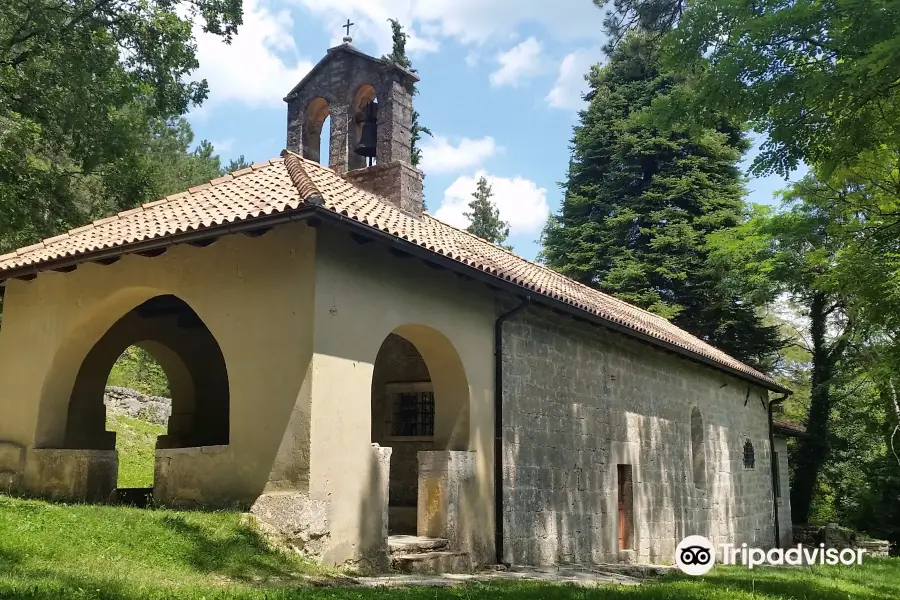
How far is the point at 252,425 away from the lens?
7.86 meters

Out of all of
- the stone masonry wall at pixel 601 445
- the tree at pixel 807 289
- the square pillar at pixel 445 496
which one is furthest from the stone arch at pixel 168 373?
the tree at pixel 807 289

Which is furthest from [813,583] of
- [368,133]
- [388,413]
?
[368,133]

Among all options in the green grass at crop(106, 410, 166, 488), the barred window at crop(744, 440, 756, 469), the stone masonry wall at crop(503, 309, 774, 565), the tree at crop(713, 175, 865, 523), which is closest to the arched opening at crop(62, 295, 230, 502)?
the green grass at crop(106, 410, 166, 488)

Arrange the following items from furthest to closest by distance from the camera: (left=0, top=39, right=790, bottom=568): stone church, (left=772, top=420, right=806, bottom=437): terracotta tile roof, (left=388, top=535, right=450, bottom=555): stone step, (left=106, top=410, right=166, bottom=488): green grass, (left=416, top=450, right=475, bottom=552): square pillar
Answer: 1. (left=772, top=420, right=806, bottom=437): terracotta tile roof
2. (left=106, top=410, right=166, bottom=488): green grass
3. (left=416, top=450, right=475, bottom=552): square pillar
4. (left=388, top=535, right=450, bottom=555): stone step
5. (left=0, top=39, right=790, bottom=568): stone church

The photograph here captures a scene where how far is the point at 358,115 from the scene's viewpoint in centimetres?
1236

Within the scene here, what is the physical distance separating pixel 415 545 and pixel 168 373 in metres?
6.13

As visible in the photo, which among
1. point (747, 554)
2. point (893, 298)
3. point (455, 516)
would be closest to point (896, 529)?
point (747, 554)

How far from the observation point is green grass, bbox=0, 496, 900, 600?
5.31 meters

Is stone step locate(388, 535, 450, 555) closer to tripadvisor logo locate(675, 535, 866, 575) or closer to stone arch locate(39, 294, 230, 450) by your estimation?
tripadvisor logo locate(675, 535, 866, 575)

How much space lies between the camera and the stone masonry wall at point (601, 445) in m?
10.6

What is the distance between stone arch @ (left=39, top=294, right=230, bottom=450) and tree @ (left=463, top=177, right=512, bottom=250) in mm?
32765

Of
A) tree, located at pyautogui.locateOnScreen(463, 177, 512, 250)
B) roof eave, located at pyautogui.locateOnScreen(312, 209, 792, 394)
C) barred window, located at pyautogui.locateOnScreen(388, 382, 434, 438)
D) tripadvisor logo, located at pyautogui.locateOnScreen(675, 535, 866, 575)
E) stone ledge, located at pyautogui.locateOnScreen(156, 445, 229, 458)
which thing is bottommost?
tripadvisor logo, located at pyautogui.locateOnScreen(675, 535, 866, 575)

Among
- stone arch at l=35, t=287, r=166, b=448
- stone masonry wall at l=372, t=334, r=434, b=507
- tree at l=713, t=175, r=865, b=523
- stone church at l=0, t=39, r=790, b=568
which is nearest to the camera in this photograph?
stone church at l=0, t=39, r=790, b=568

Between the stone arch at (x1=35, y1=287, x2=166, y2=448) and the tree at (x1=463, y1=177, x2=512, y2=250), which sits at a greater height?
the tree at (x1=463, y1=177, x2=512, y2=250)
